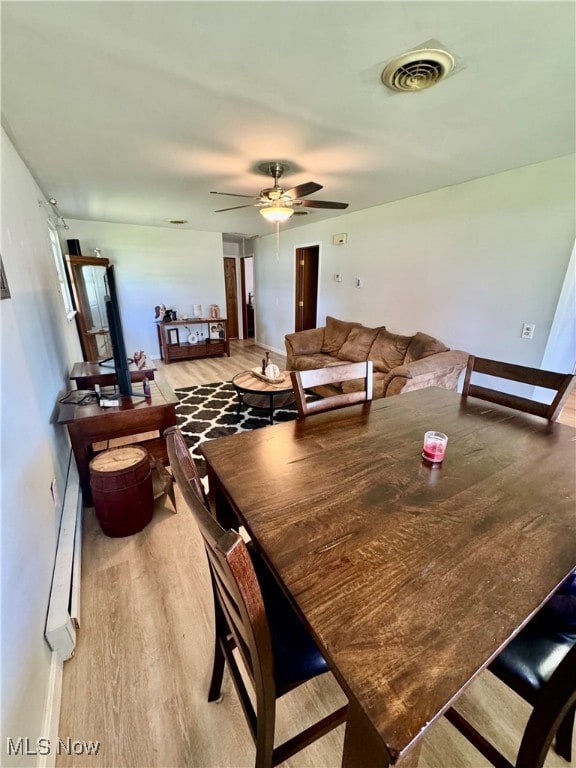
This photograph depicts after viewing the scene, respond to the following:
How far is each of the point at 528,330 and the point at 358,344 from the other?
1793 mm

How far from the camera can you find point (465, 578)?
2.26 feet

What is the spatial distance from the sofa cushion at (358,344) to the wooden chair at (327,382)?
7.62 feet

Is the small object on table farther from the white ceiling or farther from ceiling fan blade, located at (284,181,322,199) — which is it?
ceiling fan blade, located at (284,181,322,199)

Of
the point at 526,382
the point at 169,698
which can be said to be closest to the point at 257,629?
the point at 169,698

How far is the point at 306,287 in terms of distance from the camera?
18.5ft

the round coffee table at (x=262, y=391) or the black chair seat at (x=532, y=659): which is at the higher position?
the black chair seat at (x=532, y=659)

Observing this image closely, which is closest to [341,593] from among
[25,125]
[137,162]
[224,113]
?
[224,113]

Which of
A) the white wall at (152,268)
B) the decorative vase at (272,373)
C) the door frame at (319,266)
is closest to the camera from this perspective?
the decorative vase at (272,373)

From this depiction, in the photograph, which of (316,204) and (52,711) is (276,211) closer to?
(316,204)

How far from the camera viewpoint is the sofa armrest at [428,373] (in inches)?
106

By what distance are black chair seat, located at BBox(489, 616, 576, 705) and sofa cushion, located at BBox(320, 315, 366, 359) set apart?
3704 millimetres

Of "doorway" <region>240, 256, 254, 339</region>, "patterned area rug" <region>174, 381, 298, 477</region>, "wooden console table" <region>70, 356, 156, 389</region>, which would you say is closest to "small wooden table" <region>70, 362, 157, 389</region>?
"wooden console table" <region>70, 356, 156, 389</region>

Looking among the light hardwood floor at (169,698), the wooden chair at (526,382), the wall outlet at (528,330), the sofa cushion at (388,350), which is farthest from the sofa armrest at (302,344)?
the light hardwood floor at (169,698)

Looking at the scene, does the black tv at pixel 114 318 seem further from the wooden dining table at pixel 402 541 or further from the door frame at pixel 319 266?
the door frame at pixel 319 266
